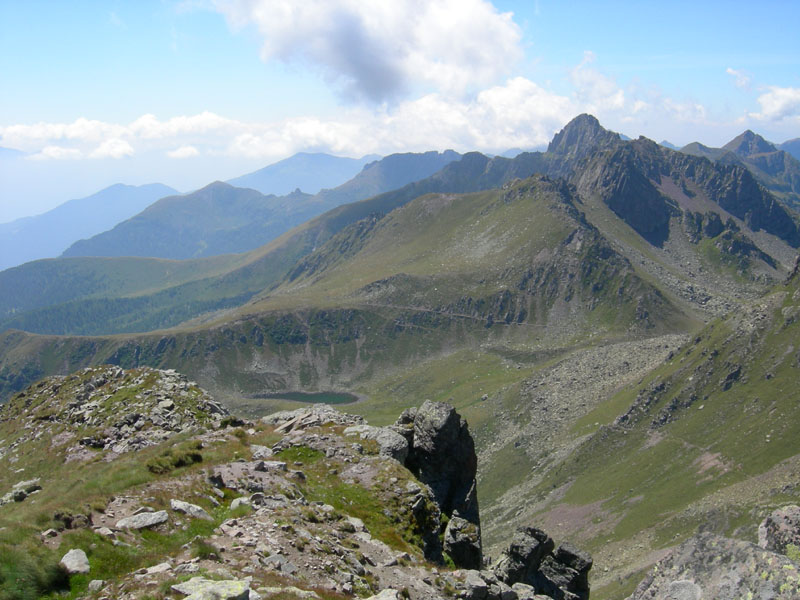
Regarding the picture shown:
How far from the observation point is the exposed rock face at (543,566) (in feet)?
127

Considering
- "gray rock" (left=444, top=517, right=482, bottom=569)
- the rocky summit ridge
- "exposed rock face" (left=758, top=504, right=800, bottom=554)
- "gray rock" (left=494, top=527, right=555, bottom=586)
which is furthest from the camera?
"gray rock" (left=494, top=527, right=555, bottom=586)

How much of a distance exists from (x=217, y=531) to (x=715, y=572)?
65.0ft

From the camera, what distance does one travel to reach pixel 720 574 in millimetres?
16828

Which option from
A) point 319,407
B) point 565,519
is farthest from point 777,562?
point 565,519

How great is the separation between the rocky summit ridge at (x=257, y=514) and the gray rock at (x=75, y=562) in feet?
0.23

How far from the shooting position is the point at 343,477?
114 ft

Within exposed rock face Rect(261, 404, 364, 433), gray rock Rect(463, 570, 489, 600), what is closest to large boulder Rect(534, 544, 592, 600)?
gray rock Rect(463, 570, 489, 600)

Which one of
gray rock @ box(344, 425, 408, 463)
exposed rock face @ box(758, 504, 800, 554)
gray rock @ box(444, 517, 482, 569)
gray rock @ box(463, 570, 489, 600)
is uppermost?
gray rock @ box(344, 425, 408, 463)

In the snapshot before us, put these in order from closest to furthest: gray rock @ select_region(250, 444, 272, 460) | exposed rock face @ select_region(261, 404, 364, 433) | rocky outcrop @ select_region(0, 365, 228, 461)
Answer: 1. gray rock @ select_region(250, 444, 272, 460)
2. exposed rock face @ select_region(261, 404, 364, 433)
3. rocky outcrop @ select_region(0, 365, 228, 461)

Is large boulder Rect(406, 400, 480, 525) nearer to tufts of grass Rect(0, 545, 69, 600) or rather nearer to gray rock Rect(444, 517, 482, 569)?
gray rock Rect(444, 517, 482, 569)

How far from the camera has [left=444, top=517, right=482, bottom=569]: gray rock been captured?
107ft

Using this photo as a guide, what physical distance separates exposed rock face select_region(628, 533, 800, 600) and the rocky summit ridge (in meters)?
9.57

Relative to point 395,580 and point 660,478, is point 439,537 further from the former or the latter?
point 660,478

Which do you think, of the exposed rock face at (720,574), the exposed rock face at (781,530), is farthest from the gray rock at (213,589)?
the exposed rock face at (781,530)
